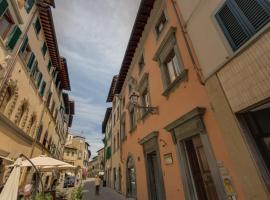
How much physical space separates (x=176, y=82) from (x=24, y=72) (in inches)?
371

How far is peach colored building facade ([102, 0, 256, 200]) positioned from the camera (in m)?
4.19

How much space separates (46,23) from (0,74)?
742 centimetres

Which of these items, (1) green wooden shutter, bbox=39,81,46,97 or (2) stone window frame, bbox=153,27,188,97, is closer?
(2) stone window frame, bbox=153,27,188,97

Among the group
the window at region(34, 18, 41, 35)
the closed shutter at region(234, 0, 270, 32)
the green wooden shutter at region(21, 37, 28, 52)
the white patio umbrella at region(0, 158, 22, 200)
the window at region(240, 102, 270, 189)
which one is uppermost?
the window at region(34, 18, 41, 35)

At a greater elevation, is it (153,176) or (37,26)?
(37,26)

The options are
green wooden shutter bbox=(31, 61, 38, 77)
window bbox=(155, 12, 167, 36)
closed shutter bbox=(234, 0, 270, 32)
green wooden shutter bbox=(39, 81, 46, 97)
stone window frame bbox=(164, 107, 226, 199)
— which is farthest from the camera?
green wooden shutter bbox=(39, 81, 46, 97)

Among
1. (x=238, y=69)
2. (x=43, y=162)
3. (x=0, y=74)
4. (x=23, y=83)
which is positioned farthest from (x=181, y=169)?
(x=23, y=83)

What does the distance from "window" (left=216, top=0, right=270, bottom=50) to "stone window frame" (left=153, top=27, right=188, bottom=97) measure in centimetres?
178

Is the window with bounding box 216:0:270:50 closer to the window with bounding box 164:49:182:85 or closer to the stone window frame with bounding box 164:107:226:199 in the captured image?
the stone window frame with bounding box 164:107:226:199

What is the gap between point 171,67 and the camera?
7098 mm

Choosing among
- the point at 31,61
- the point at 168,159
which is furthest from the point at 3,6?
the point at 168,159

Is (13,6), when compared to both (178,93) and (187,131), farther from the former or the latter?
(187,131)

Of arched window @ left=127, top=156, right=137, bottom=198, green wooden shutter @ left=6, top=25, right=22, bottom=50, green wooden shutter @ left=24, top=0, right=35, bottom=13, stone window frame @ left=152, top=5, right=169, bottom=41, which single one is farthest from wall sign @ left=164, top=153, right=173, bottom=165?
green wooden shutter @ left=24, top=0, right=35, bottom=13

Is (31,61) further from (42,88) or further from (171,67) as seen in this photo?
(171,67)
